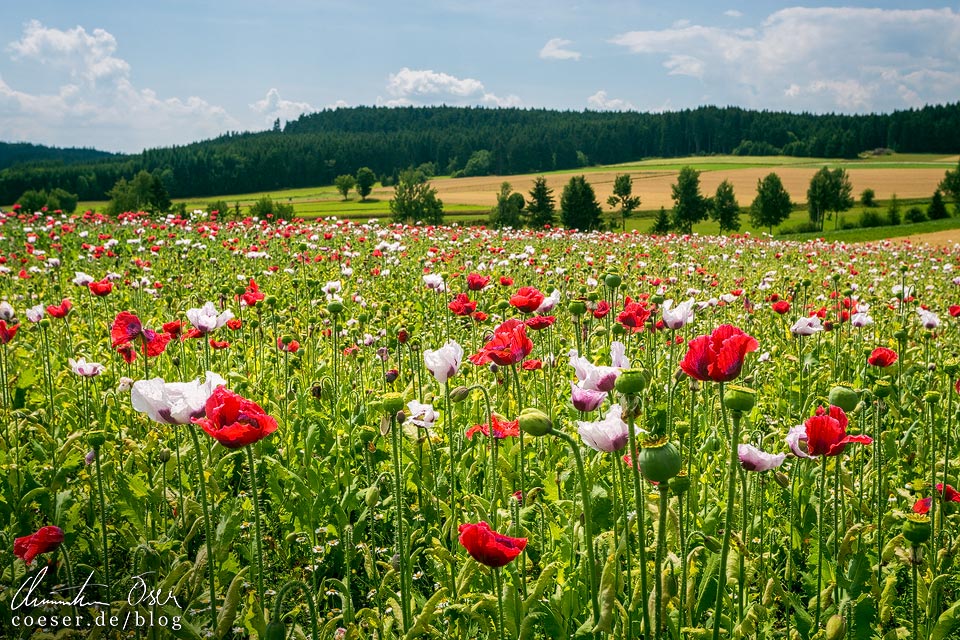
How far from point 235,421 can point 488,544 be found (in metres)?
0.71

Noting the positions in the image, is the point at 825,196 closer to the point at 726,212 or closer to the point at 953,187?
the point at 726,212

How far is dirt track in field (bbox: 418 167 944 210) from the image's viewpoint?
68.9 m

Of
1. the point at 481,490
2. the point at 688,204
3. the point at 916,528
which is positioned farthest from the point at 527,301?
the point at 688,204

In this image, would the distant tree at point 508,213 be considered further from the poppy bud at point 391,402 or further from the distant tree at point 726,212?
the poppy bud at point 391,402

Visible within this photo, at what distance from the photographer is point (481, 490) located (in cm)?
354

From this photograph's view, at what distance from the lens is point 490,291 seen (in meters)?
7.01

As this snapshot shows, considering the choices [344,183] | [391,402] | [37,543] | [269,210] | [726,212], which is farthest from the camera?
[344,183]

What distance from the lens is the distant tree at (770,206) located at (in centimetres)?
5231

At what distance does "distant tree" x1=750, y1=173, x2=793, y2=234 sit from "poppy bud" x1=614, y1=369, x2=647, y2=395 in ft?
182

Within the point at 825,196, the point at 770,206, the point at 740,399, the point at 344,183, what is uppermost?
the point at 344,183

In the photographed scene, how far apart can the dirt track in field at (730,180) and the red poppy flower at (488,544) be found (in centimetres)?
6196

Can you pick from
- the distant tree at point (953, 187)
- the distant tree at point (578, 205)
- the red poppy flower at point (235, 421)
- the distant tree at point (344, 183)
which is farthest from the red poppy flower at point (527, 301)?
the distant tree at point (344, 183)

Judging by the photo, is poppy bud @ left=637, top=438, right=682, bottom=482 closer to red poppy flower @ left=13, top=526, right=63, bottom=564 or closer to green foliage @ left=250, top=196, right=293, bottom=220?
red poppy flower @ left=13, top=526, right=63, bottom=564

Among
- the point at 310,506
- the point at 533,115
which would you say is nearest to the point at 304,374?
the point at 310,506
